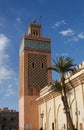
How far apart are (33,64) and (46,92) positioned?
6.08 m

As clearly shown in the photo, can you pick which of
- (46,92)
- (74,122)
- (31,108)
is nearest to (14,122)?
(31,108)

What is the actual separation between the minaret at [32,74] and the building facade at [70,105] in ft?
10.3

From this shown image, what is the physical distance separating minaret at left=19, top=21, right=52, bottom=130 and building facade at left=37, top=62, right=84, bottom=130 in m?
3.13

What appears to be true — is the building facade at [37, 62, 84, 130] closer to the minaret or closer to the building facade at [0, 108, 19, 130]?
the minaret

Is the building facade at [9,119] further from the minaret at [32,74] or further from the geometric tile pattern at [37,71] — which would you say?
the geometric tile pattern at [37,71]

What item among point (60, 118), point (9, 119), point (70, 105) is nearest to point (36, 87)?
point (60, 118)

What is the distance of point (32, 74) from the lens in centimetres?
3528

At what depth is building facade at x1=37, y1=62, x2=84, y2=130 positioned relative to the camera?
2161cm

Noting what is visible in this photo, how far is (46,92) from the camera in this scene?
30.9m

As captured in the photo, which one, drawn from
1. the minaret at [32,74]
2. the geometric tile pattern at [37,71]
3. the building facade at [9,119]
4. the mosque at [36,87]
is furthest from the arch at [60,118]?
the building facade at [9,119]

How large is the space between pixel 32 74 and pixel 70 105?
12327 millimetres

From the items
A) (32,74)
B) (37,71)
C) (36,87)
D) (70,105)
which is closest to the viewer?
(70,105)

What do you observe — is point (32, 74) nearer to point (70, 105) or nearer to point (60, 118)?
point (60, 118)

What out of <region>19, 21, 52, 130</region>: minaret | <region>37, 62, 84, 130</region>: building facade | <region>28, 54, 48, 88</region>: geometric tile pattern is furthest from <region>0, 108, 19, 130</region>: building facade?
<region>37, 62, 84, 130</region>: building facade
